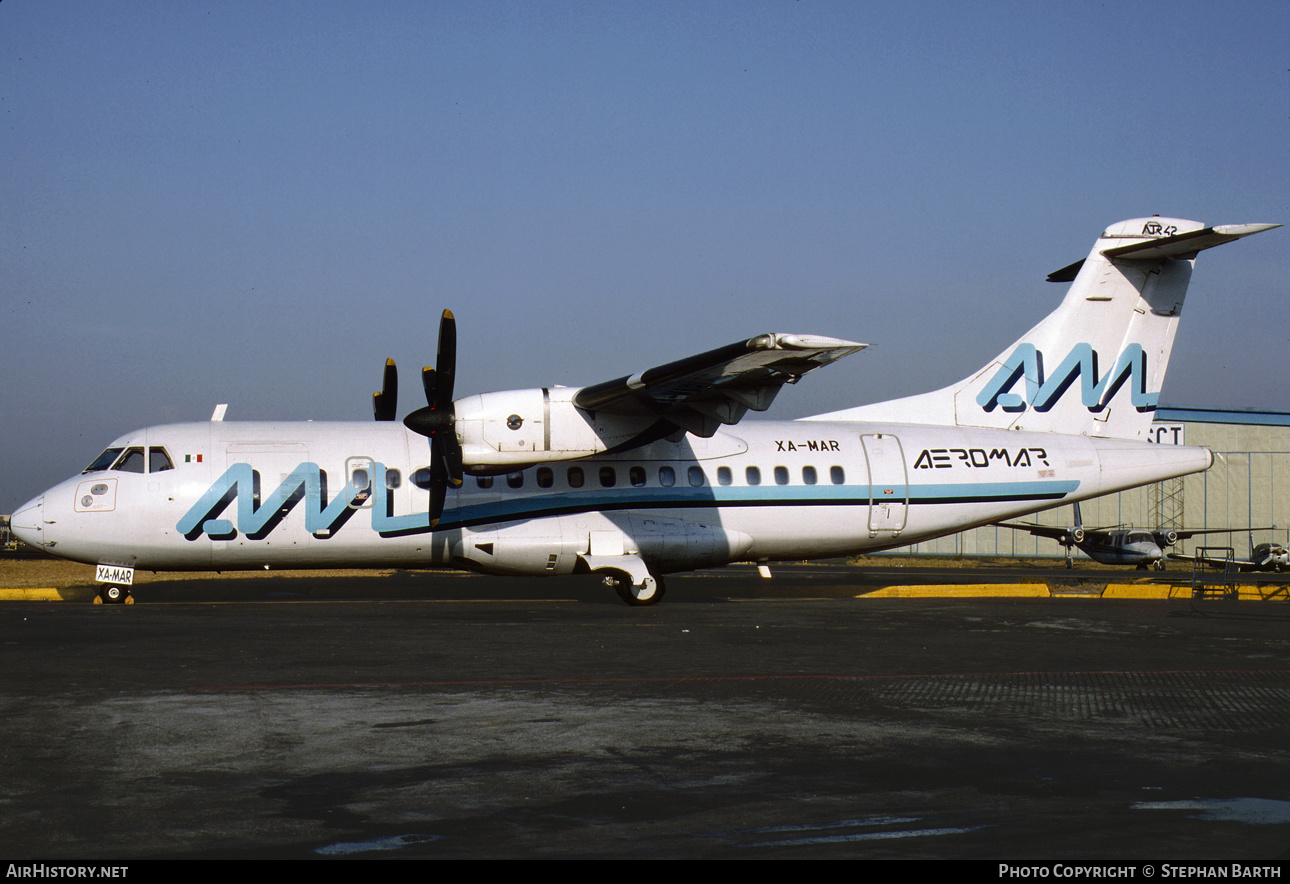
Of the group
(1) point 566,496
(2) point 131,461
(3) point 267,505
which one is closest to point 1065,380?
(1) point 566,496

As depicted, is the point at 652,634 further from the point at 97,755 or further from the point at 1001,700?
the point at 97,755

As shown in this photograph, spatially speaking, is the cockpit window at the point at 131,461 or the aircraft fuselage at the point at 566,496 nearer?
the aircraft fuselage at the point at 566,496

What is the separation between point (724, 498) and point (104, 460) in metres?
11.4

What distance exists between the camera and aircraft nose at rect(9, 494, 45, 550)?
19.2m

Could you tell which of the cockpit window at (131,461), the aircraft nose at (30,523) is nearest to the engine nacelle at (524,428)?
the cockpit window at (131,461)

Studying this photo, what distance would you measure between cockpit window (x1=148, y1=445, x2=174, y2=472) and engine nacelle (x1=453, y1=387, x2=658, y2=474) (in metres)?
5.53

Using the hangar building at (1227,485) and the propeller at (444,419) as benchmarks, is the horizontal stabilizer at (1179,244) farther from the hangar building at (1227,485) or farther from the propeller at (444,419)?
the hangar building at (1227,485)

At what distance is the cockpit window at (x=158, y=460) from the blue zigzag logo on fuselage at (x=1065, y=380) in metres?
16.0

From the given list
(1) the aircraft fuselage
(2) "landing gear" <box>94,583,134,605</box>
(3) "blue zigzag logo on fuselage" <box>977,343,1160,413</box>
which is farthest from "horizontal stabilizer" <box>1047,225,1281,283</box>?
(2) "landing gear" <box>94,583,134,605</box>

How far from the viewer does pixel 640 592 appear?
20062 millimetres

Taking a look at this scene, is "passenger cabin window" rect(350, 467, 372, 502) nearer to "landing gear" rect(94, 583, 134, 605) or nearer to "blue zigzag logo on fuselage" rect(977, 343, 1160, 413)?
"landing gear" rect(94, 583, 134, 605)

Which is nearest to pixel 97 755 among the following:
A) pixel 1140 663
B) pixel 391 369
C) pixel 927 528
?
pixel 1140 663

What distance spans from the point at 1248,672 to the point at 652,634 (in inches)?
292

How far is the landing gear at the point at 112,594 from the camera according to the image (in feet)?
65.2
